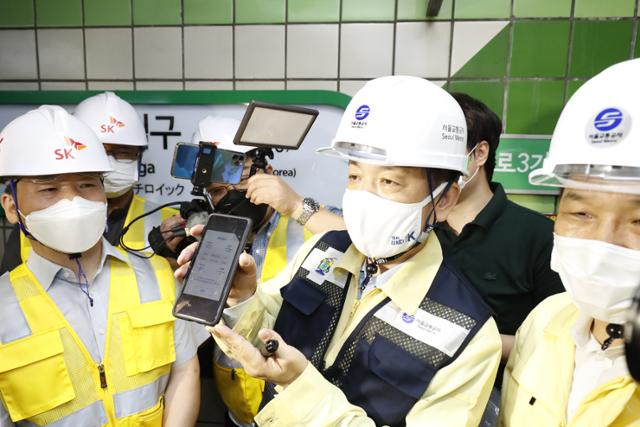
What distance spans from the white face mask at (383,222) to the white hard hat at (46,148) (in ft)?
2.56

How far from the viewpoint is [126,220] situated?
1925mm

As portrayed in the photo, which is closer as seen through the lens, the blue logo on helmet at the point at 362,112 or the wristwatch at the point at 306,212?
the blue logo on helmet at the point at 362,112

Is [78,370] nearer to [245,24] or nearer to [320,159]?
[320,159]

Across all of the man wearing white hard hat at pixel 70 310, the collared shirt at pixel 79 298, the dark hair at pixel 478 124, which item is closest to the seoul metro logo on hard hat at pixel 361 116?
the dark hair at pixel 478 124

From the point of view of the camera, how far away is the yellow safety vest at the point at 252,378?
1636 millimetres

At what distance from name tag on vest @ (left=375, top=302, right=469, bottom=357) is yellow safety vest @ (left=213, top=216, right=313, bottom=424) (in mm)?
787

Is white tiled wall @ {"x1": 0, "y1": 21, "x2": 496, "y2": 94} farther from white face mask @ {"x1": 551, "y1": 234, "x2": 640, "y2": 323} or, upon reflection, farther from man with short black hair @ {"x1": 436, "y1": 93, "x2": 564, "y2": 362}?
white face mask @ {"x1": 551, "y1": 234, "x2": 640, "y2": 323}

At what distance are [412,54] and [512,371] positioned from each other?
5.50 feet

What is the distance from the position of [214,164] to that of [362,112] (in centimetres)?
52

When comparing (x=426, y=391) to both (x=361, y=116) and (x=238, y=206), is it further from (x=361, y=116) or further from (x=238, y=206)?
(x=238, y=206)

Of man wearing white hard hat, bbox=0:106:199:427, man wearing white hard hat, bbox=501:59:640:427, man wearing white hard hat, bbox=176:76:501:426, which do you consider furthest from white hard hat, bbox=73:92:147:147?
man wearing white hard hat, bbox=501:59:640:427

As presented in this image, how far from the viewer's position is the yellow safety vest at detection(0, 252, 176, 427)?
3.65 feet

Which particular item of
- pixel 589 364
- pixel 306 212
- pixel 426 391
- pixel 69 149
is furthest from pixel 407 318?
pixel 69 149

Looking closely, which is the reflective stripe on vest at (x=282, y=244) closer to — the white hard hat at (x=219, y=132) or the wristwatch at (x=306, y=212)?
the wristwatch at (x=306, y=212)
